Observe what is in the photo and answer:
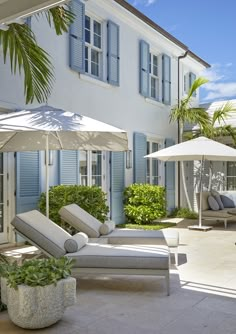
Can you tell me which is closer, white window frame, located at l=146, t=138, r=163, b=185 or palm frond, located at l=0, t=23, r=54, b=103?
palm frond, located at l=0, t=23, r=54, b=103

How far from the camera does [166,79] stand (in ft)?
46.0

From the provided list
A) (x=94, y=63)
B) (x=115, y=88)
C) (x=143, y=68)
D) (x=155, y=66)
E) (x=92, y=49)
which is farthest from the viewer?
(x=155, y=66)

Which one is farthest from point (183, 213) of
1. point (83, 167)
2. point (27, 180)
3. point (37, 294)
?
point (37, 294)

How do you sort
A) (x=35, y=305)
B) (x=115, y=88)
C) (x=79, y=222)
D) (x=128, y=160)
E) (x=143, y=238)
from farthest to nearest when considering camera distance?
(x=128, y=160) → (x=115, y=88) → (x=79, y=222) → (x=143, y=238) → (x=35, y=305)

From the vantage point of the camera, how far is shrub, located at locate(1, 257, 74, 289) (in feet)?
12.1

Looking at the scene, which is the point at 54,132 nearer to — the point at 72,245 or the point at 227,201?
the point at 72,245

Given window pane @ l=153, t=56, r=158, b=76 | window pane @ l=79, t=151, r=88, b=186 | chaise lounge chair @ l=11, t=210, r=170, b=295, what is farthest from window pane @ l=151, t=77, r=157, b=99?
chaise lounge chair @ l=11, t=210, r=170, b=295

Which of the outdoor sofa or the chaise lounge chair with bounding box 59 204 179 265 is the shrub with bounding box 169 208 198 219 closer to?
the outdoor sofa

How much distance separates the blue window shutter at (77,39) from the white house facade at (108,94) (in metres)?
0.02

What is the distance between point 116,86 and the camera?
1137 centimetres

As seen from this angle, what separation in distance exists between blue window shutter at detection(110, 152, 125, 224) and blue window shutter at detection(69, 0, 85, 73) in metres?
2.83

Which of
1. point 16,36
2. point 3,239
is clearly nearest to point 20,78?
point 16,36

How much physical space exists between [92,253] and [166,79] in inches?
402

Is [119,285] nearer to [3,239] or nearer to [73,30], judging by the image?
[3,239]
